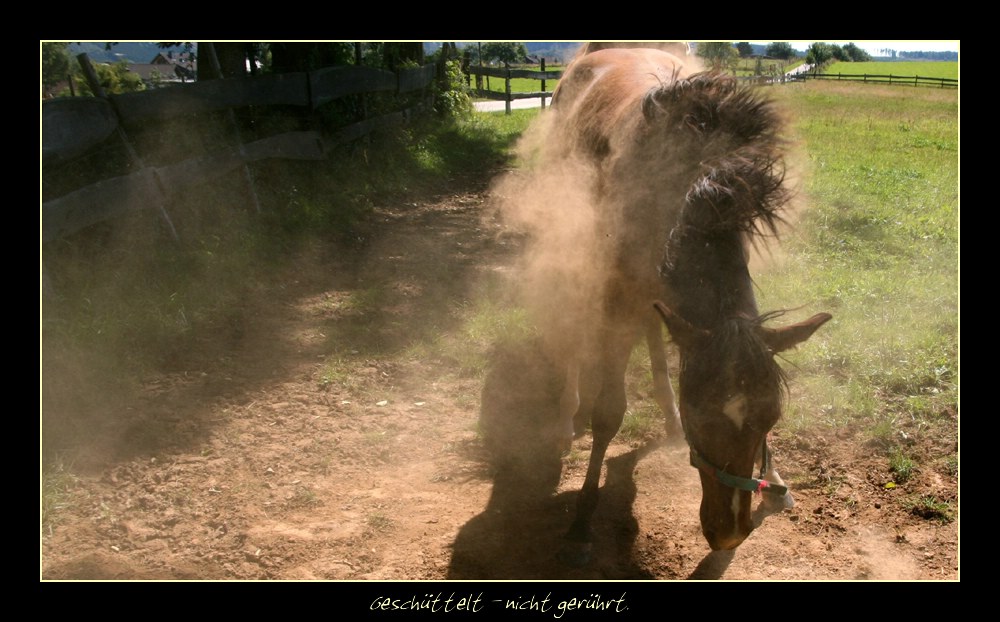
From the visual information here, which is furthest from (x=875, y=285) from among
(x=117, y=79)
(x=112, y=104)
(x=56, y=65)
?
(x=56, y=65)

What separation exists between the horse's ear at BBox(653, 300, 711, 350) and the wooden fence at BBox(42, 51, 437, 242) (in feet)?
14.8

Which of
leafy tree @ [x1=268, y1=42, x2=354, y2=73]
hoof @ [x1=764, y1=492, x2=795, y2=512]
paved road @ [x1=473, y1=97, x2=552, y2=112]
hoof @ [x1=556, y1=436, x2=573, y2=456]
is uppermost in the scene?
paved road @ [x1=473, y1=97, x2=552, y2=112]

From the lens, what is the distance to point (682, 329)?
249cm

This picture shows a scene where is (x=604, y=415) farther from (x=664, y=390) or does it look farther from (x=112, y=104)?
(x=112, y=104)

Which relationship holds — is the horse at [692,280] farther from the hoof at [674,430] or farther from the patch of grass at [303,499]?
Result: the patch of grass at [303,499]

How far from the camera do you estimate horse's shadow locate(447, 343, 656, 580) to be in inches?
123

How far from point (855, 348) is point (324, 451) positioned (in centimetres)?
408

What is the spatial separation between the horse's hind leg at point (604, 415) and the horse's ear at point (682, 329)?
36.0 inches

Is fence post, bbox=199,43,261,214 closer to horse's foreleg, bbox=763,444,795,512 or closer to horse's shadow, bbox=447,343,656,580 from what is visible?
horse's shadow, bbox=447,343,656,580

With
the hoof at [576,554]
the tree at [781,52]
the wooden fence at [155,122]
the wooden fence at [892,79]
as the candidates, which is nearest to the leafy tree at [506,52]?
the wooden fence at [892,79]

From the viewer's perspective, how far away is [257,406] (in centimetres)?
440

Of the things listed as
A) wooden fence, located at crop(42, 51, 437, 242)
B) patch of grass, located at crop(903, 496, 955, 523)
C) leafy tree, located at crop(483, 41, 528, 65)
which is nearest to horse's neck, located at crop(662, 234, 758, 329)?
patch of grass, located at crop(903, 496, 955, 523)

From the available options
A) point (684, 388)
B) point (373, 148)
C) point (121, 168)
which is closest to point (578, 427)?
point (684, 388)

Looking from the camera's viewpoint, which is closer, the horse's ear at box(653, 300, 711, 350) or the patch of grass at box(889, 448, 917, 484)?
the horse's ear at box(653, 300, 711, 350)
